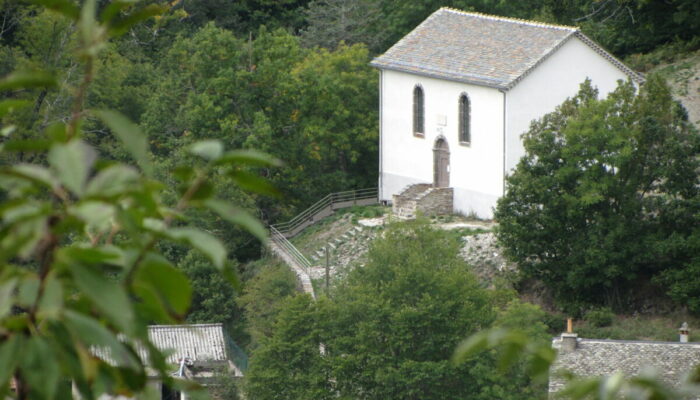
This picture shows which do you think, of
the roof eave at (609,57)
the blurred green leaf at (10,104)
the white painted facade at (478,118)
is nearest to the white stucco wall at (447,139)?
the white painted facade at (478,118)

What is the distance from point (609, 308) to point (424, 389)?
549 cm

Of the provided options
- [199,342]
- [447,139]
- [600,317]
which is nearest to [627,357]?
[600,317]

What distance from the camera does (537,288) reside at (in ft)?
115

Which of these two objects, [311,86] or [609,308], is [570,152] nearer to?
[609,308]

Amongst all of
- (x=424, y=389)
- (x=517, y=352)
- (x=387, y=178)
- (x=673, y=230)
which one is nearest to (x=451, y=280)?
(x=424, y=389)

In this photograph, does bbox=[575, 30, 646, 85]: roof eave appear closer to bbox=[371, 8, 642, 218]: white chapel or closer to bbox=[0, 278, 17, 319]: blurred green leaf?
bbox=[371, 8, 642, 218]: white chapel

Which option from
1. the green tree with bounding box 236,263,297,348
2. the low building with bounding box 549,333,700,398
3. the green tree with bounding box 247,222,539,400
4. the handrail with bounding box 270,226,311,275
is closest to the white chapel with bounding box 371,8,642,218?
the handrail with bounding box 270,226,311,275

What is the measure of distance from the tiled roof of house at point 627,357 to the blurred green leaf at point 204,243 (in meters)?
26.0

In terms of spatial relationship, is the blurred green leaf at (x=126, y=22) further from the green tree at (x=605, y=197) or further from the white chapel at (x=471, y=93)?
the white chapel at (x=471, y=93)

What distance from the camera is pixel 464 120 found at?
39344mm

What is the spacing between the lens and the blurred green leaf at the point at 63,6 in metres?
2.85

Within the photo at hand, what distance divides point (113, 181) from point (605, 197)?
31607 millimetres

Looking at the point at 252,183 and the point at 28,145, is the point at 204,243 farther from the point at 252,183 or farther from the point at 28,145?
the point at 28,145

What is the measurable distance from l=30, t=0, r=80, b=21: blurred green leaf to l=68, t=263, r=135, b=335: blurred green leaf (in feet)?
2.10
